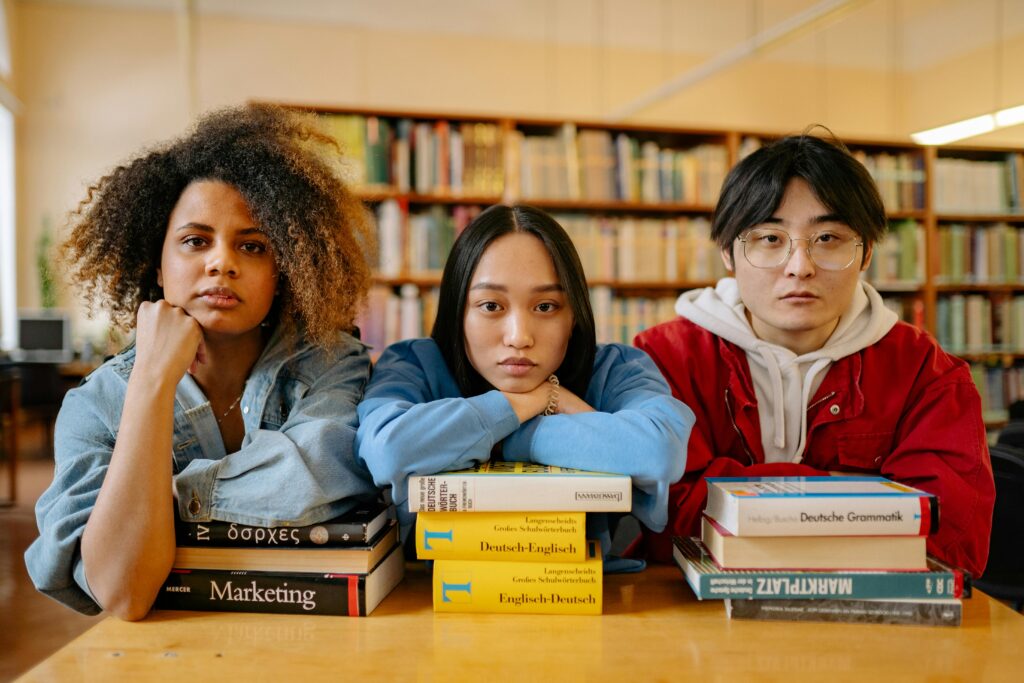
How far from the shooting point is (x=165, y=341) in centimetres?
108

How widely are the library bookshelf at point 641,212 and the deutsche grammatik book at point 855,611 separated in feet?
10.1

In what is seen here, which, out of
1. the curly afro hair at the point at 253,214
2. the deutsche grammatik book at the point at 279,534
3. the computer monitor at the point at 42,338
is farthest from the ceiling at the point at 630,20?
the deutsche grammatik book at the point at 279,534

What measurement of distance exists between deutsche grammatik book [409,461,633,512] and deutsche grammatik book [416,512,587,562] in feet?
0.05

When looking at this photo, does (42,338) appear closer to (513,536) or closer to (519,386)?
(519,386)

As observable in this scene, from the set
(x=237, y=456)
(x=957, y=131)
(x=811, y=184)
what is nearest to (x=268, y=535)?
(x=237, y=456)

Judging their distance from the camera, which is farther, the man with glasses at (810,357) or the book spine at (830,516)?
the man with glasses at (810,357)

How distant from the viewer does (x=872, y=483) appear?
101cm

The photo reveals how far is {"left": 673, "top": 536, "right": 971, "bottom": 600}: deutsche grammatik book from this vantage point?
0.93 meters

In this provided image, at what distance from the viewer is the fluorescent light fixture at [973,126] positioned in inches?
98.5

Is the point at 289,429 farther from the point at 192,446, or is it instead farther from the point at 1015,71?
the point at 1015,71

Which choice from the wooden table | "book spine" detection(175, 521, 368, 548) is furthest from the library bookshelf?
the wooden table

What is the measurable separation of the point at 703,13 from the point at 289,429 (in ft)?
19.8

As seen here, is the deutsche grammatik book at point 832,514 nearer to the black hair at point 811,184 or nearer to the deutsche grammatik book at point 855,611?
the deutsche grammatik book at point 855,611

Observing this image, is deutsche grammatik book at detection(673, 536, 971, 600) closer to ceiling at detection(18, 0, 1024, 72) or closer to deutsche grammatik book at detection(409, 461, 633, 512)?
deutsche grammatik book at detection(409, 461, 633, 512)
